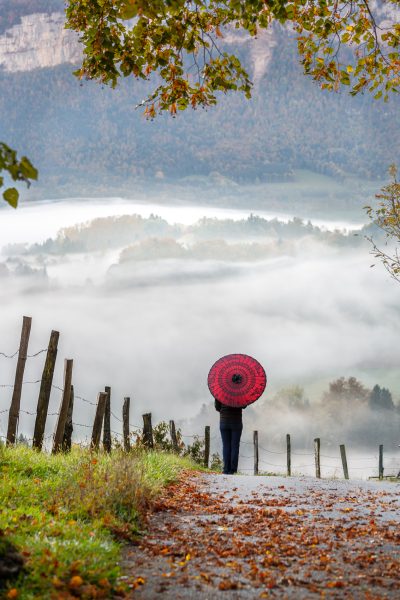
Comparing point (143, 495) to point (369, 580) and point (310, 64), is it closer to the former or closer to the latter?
point (369, 580)

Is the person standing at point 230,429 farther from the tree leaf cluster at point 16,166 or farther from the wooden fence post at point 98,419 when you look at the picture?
the tree leaf cluster at point 16,166

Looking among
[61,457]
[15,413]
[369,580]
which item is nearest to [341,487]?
[61,457]

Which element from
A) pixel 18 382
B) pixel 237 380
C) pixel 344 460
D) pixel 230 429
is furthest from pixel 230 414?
pixel 344 460

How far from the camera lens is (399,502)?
1260 centimetres

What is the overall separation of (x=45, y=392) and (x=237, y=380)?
5589 millimetres

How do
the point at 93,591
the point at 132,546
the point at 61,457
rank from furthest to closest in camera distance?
the point at 61,457 → the point at 132,546 → the point at 93,591

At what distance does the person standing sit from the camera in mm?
18703

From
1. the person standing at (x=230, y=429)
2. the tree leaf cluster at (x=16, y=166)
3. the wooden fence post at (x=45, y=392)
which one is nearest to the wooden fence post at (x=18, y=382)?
the wooden fence post at (x=45, y=392)

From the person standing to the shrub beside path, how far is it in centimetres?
582

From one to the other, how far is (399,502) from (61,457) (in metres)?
6.72

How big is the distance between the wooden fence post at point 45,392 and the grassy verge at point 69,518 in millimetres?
2564

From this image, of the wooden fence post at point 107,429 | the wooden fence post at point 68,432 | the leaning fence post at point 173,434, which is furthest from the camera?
the leaning fence post at point 173,434

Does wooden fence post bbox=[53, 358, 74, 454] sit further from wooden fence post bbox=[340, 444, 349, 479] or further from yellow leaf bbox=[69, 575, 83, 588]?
wooden fence post bbox=[340, 444, 349, 479]

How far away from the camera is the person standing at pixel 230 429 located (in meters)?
18.7
